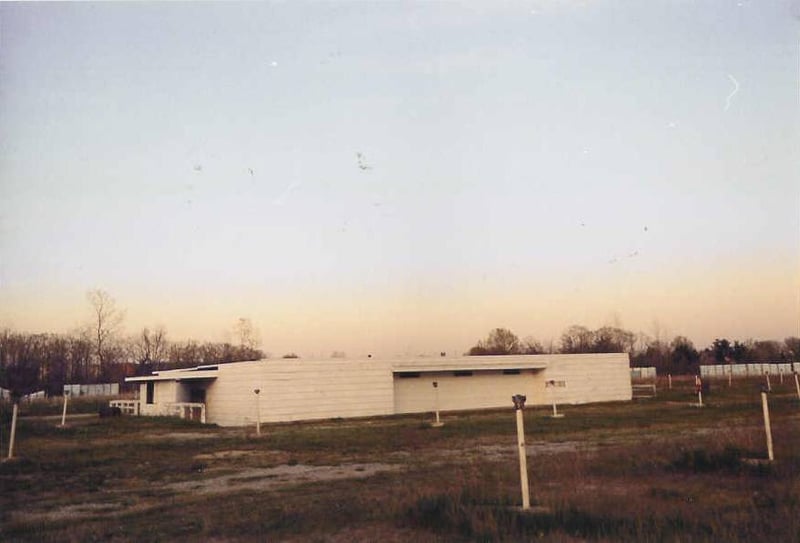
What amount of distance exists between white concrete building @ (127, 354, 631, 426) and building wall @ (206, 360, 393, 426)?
0.15 feet

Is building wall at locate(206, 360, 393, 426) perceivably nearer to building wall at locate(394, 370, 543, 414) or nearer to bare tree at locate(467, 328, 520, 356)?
building wall at locate(394, 370, 543, 414)

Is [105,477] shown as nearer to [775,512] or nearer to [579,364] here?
[775,512]

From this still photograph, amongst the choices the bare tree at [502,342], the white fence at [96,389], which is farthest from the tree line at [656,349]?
the white fence at [96,389]

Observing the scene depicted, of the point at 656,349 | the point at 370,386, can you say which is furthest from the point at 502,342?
the point at 370,386

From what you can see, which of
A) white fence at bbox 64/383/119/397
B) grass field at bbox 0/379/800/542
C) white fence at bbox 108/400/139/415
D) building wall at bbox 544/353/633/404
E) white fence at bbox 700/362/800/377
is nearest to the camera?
grass field at bbox 0/379/800/542

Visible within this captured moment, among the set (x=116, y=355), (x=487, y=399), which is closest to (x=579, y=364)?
(x=487, y=399)

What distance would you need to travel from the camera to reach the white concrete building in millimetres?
30594

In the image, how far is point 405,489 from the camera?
33.5 ft

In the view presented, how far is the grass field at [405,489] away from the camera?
286 inches

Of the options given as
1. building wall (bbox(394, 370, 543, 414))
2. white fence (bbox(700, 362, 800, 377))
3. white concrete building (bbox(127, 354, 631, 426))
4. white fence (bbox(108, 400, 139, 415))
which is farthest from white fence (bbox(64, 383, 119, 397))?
white fence (bbox(700, 362, 800, 377))

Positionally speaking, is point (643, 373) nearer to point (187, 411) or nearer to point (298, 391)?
point (298, 391)

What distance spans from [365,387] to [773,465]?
2420 centimetres

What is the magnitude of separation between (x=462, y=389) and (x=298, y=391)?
10145 mm

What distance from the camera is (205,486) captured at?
39.4 ft
